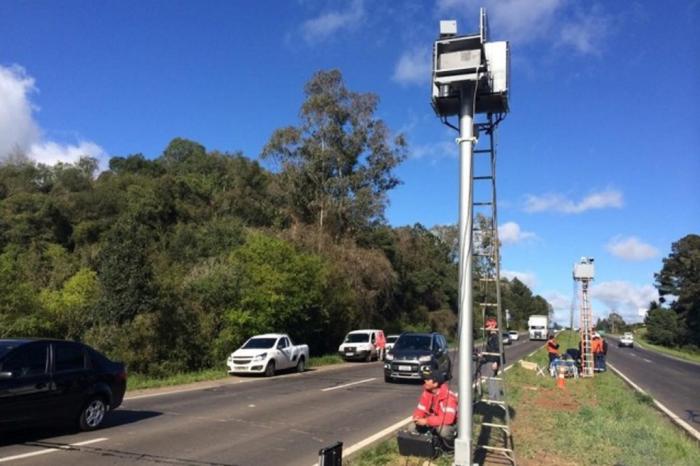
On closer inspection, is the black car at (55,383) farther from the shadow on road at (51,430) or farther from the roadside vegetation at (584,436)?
the roadside vegetation at (584,436)

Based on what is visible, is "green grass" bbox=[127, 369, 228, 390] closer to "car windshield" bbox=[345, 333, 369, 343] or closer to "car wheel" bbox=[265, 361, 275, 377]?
"car wheel" bbox=[265, 361, 275, 377]

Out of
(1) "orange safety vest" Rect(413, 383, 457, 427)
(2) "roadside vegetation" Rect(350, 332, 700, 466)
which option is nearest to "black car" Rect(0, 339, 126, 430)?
(2) "roadside vegetation" Rect(350, 332, 700, 466)

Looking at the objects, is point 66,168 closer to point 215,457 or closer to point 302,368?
point 302,368

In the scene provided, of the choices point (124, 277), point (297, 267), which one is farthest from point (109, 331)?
point (297, 267)

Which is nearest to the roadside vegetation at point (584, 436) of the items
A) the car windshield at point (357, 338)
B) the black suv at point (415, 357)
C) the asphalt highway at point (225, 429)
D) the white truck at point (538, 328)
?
the asphalt highway at point (225, 429)

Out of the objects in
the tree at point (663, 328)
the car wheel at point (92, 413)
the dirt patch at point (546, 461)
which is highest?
the car wheel at point (92, 413)

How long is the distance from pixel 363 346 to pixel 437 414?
2474 cm

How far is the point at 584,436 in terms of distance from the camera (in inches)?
395

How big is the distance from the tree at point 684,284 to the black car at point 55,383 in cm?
8294

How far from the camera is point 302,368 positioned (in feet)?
82.6

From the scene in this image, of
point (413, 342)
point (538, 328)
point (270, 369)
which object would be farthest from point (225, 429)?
point (538, 328)

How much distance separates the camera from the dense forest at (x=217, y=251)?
2336 cm

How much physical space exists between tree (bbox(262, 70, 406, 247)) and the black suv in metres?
24.7

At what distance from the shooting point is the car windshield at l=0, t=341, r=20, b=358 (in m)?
8.97
